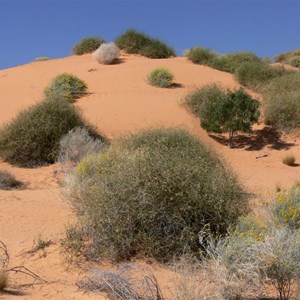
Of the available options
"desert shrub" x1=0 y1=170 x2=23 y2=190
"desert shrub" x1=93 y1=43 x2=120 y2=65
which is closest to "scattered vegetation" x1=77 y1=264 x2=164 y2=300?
"desert shrub" x1=0 y1=170 x2=23 y2=190

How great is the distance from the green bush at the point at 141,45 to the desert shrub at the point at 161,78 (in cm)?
710

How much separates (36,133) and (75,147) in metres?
1.97

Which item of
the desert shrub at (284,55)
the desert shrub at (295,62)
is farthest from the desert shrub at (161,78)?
the desert shrub at (284,55)

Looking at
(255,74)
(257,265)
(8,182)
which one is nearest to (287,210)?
(257,265)

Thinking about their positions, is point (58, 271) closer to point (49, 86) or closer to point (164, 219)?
point (164, 219)

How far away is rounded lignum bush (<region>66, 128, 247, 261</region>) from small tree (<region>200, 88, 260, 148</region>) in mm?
12504

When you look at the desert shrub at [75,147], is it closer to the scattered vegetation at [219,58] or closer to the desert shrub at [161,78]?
the desert shrub at [161,78]

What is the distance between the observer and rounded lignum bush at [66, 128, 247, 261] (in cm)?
697

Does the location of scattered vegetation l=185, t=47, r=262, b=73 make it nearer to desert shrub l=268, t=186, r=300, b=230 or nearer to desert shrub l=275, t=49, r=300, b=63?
desert shrub l=275, t=49, r=300, b=63

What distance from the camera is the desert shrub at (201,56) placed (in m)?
31.9

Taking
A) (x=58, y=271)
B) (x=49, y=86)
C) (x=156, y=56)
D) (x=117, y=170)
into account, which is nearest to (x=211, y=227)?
(x=117, y=170)

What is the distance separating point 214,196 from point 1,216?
435 centimetres

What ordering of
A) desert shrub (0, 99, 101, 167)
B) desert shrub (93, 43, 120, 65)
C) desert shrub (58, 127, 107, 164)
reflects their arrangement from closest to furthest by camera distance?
1. desert shrub (58, 127, 107, 164)
2. desert shrub (0, 99, 101, 167)
3. desert shrub (93, 43, 120, 65)

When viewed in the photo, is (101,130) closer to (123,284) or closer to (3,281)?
(3,281)
